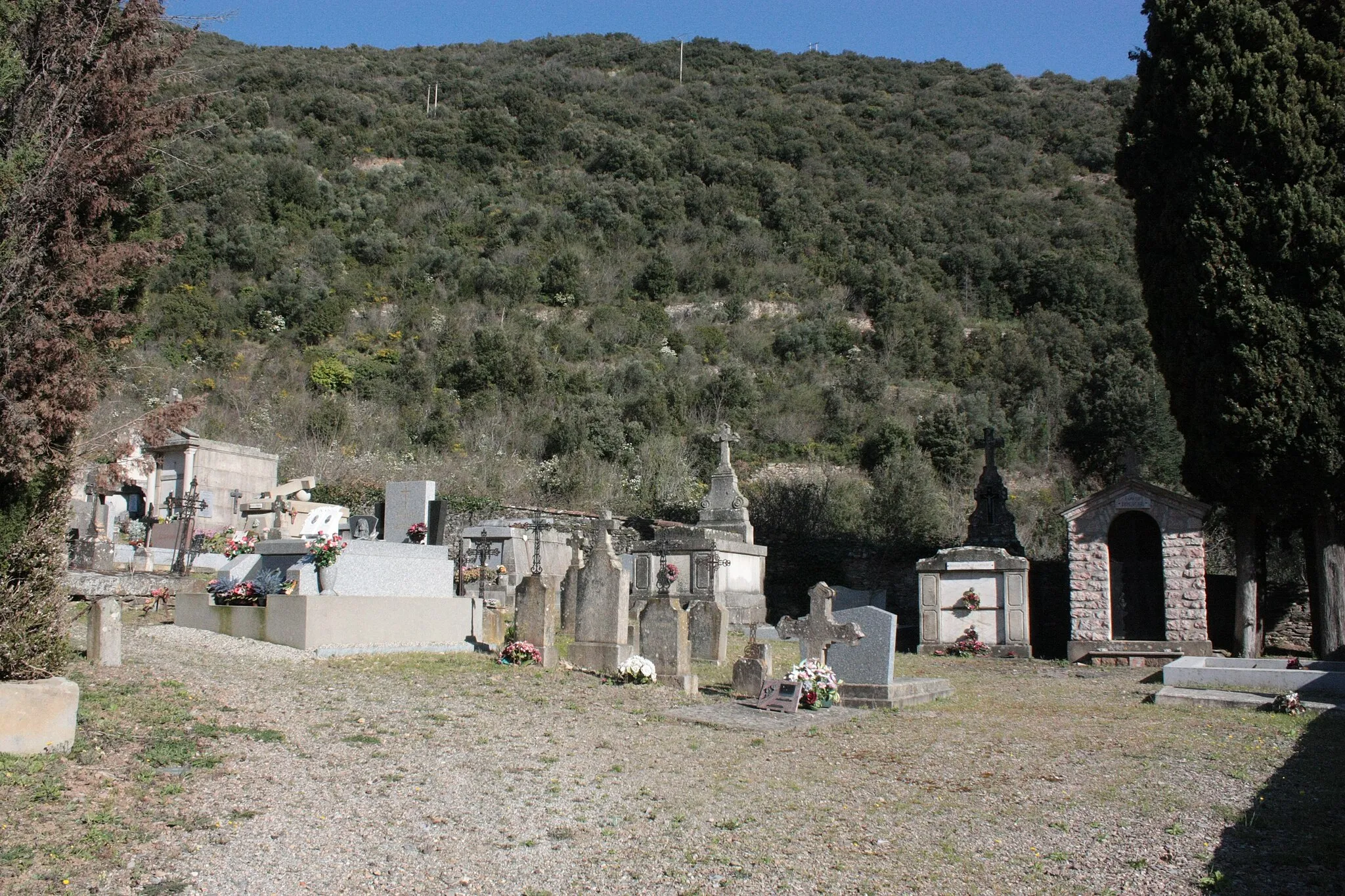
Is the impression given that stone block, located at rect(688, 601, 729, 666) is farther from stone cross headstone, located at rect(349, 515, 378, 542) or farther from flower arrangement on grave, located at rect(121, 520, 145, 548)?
flower arrangement on grave, located at rect(121, 520, 145, 548)

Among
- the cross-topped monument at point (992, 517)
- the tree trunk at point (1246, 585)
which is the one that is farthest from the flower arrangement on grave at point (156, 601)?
the tree trunk at point (1246, 585)

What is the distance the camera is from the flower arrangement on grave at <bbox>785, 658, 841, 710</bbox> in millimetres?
9930

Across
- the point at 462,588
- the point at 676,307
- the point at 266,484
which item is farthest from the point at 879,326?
the point at 462,588

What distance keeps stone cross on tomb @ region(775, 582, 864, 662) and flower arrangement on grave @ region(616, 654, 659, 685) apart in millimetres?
1529

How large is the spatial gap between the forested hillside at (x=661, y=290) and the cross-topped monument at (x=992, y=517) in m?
2.25

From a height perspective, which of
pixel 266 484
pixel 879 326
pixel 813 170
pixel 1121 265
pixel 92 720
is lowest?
pixel 92 720

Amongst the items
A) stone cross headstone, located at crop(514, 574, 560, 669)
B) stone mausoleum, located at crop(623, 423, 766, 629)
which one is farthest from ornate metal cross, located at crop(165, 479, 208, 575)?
stone cross headstone, located at crop(514, 574, 560, 669)

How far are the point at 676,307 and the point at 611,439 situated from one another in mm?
19076

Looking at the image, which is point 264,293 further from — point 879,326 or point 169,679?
point 169,679

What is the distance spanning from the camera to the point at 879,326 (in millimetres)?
51375

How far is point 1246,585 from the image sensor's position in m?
15.6

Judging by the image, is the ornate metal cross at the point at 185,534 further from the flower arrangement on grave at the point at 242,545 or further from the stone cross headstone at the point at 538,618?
the stone cross headstone at the point at 538,618

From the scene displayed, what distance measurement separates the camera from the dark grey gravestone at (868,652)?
10.5 meters

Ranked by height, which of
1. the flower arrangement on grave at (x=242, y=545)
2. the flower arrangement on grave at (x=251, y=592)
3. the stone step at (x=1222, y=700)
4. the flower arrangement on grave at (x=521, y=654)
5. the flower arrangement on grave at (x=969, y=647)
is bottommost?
the flower arrangement on grave at (x=969, y=647)
